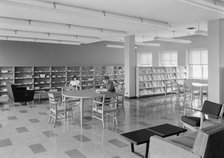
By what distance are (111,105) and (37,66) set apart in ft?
20.5

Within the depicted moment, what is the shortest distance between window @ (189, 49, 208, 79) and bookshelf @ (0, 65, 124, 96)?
4257 mm

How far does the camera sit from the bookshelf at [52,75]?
9578mm

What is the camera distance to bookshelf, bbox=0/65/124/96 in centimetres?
958

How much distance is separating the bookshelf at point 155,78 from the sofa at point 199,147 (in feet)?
22.6

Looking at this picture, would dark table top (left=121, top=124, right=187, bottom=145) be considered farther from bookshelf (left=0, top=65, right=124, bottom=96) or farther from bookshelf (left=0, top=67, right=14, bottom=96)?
bookshelf (left=0, top=67, right=14, bottom=96)

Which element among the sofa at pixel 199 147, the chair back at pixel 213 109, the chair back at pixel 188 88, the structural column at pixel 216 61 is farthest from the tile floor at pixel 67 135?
the chair back at pixel 188 88

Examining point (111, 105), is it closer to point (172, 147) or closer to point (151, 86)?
point (172, 147)

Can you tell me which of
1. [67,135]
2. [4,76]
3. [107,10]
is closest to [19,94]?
[4,76]

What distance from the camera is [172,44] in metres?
12.1

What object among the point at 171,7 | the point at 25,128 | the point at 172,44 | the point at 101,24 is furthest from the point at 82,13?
the point at 172,44

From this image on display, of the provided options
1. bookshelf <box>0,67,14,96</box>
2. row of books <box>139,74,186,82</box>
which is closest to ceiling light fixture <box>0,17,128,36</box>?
row of books <box>139,74,186,82</box>

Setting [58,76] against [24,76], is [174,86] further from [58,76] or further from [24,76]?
[24,76]

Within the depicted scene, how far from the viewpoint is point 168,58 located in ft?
41.4

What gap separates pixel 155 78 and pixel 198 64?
2.72m
